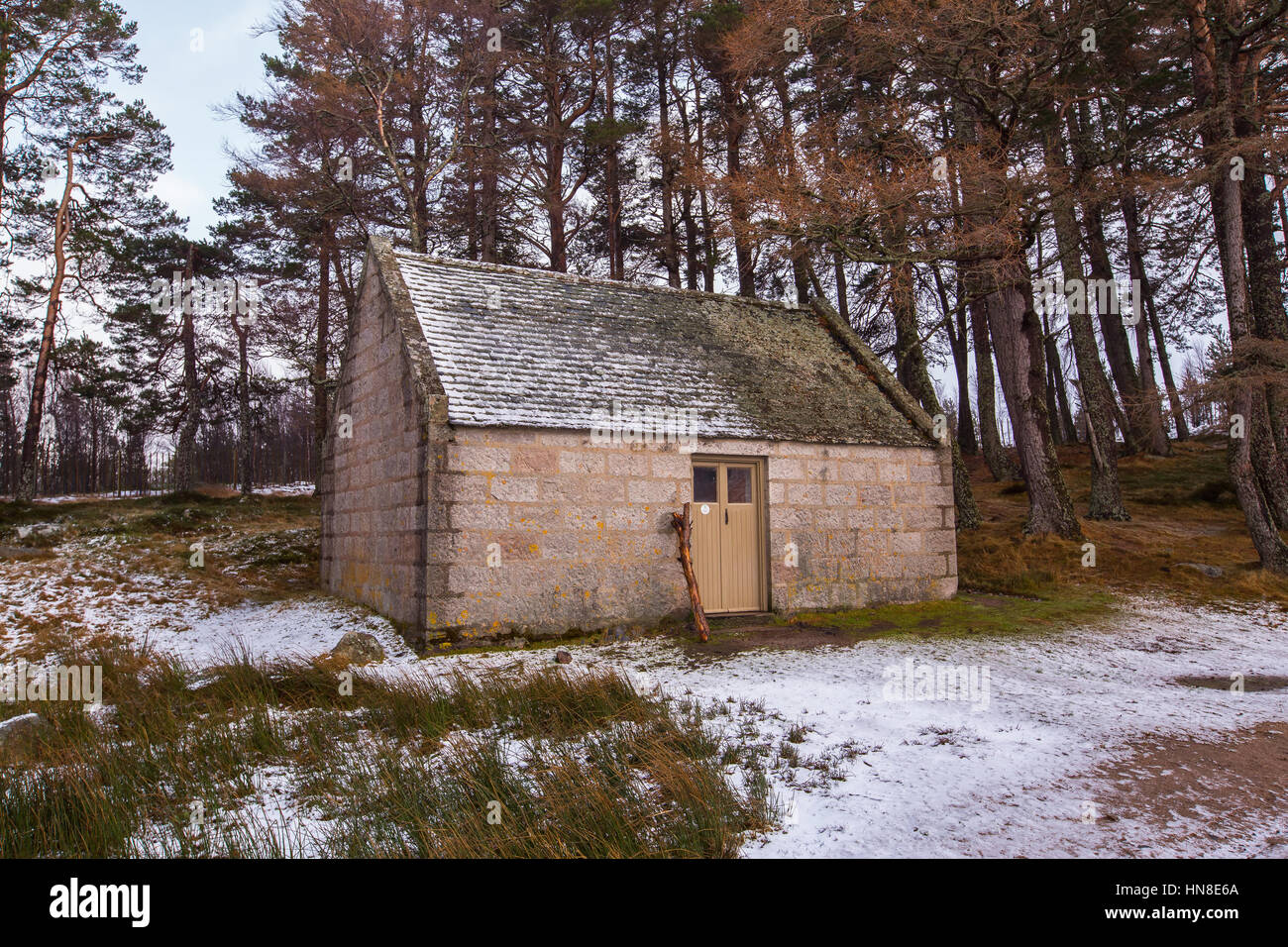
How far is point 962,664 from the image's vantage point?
8438 millimetres

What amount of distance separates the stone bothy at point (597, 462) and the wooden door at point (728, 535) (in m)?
0.03

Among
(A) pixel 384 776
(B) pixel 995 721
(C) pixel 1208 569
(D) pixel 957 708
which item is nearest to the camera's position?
(A) pixel 384 776

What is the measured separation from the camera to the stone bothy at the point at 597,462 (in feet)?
32.0

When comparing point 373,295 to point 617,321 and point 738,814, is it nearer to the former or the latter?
point 617,321

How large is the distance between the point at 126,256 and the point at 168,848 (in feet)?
80.4

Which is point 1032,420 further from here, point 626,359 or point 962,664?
point 626,359

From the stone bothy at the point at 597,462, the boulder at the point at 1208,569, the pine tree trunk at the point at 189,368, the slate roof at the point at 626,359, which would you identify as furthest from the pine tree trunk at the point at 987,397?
the pine tree trunk at the point at 189,368

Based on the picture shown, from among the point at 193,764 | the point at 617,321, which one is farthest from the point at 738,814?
the point at 617,321

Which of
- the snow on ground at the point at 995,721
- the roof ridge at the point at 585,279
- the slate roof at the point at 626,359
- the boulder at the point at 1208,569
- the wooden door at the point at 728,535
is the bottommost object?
the snow on ground at the point at 995,721

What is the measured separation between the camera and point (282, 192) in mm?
19688

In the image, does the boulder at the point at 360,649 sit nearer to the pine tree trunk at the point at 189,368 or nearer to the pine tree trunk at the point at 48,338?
the pine tree trunk at the point at 48,338

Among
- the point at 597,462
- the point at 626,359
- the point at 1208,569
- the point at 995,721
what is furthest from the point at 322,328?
the point at 1208,569

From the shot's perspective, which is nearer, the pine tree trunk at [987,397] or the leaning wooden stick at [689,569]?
the leaning wooden stick at [689,569]

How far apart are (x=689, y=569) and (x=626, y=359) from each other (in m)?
3.71
